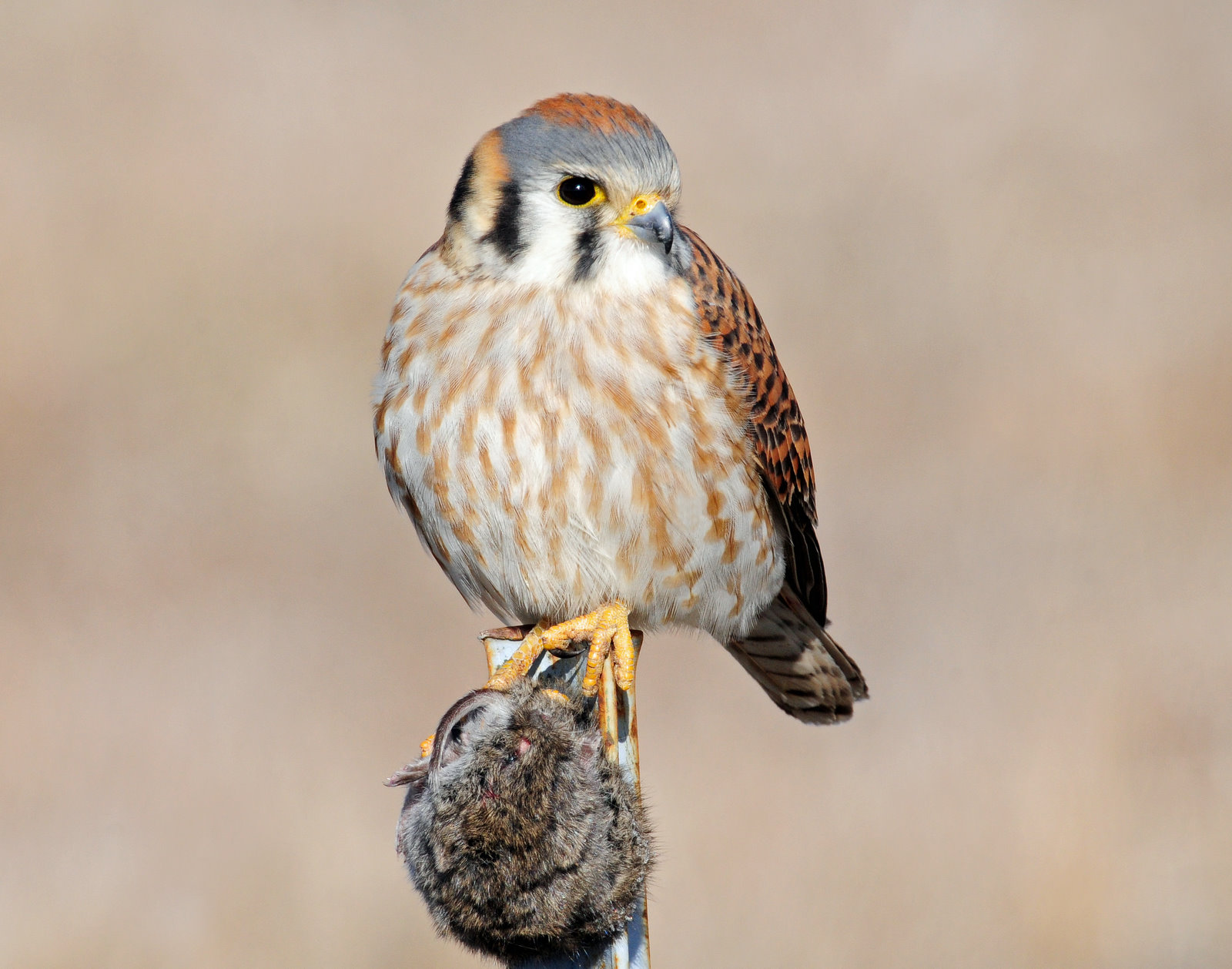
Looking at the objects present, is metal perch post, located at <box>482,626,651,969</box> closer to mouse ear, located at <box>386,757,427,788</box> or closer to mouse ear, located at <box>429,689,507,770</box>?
mouse ear, located at <box>429,689,507,770</box>

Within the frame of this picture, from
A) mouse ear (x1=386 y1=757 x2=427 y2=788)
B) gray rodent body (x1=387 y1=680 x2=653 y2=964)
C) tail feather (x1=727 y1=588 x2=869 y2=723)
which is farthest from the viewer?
tail feather (x1=727 y1=588 x2=869 y2=723)

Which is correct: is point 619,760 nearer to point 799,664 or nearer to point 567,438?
point 567,438

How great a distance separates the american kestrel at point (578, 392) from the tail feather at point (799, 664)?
1.62 feet

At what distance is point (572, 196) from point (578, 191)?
1 centimetres

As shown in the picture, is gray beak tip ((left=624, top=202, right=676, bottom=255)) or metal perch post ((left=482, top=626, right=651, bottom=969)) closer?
metal perch post ((left=482, top=626, right=651, bottom=969))

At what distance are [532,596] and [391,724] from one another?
2.89 metres

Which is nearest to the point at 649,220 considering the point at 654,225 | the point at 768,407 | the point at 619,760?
the point at 654,225

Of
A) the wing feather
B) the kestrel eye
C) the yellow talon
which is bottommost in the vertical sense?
the yellow talon

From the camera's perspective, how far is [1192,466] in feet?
21.8

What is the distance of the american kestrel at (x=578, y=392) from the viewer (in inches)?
109

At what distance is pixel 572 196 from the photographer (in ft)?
9.11

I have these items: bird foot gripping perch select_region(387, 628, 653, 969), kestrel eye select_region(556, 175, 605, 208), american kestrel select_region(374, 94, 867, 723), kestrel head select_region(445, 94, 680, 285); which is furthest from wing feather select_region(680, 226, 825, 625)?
bird foot gripping perch select_region(387, 628, 653, 969)

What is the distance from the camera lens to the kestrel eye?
276cm

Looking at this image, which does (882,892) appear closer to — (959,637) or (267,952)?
(959,637)
